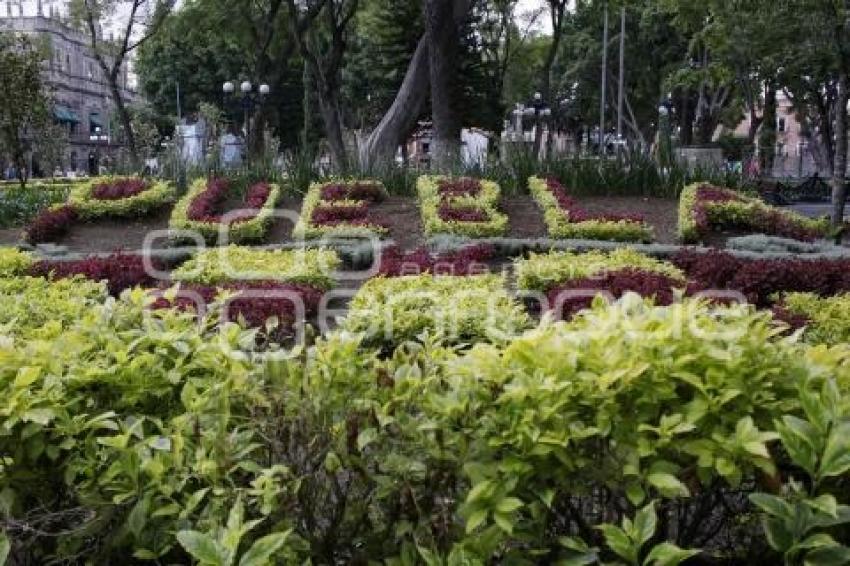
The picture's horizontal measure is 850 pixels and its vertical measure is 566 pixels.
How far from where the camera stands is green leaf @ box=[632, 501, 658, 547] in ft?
6.02

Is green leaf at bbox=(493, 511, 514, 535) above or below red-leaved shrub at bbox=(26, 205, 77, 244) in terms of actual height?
below

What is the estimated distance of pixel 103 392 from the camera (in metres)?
2.33

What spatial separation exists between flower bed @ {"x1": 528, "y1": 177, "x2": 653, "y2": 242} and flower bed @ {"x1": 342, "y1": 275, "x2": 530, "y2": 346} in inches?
131

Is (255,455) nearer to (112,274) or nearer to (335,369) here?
(335,369)

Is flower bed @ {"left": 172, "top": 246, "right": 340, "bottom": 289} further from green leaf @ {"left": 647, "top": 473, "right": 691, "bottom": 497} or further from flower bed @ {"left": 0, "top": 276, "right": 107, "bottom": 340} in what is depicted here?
green leaf @ {"left": 647, "top": 473, "right": 691, "bottom": 497}

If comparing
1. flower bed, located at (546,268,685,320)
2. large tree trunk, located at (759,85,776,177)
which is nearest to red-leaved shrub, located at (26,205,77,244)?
flower bed, located at (546,268,685,320)

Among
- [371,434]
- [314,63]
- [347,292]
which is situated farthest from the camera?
[314,63]

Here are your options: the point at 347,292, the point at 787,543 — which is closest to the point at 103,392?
the point at 787,543

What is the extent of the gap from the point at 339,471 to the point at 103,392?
656 mm

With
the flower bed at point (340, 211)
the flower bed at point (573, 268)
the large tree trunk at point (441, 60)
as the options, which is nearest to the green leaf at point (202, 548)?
the flower bed at point (573, 268)

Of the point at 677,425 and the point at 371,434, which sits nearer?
the point at 677,425

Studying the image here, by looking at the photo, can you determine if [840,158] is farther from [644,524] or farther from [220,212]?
[644,524]

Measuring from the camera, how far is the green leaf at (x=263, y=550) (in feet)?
5.86

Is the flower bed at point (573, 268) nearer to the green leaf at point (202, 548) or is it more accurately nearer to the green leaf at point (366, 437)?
the green leaf at point (366, 437)
